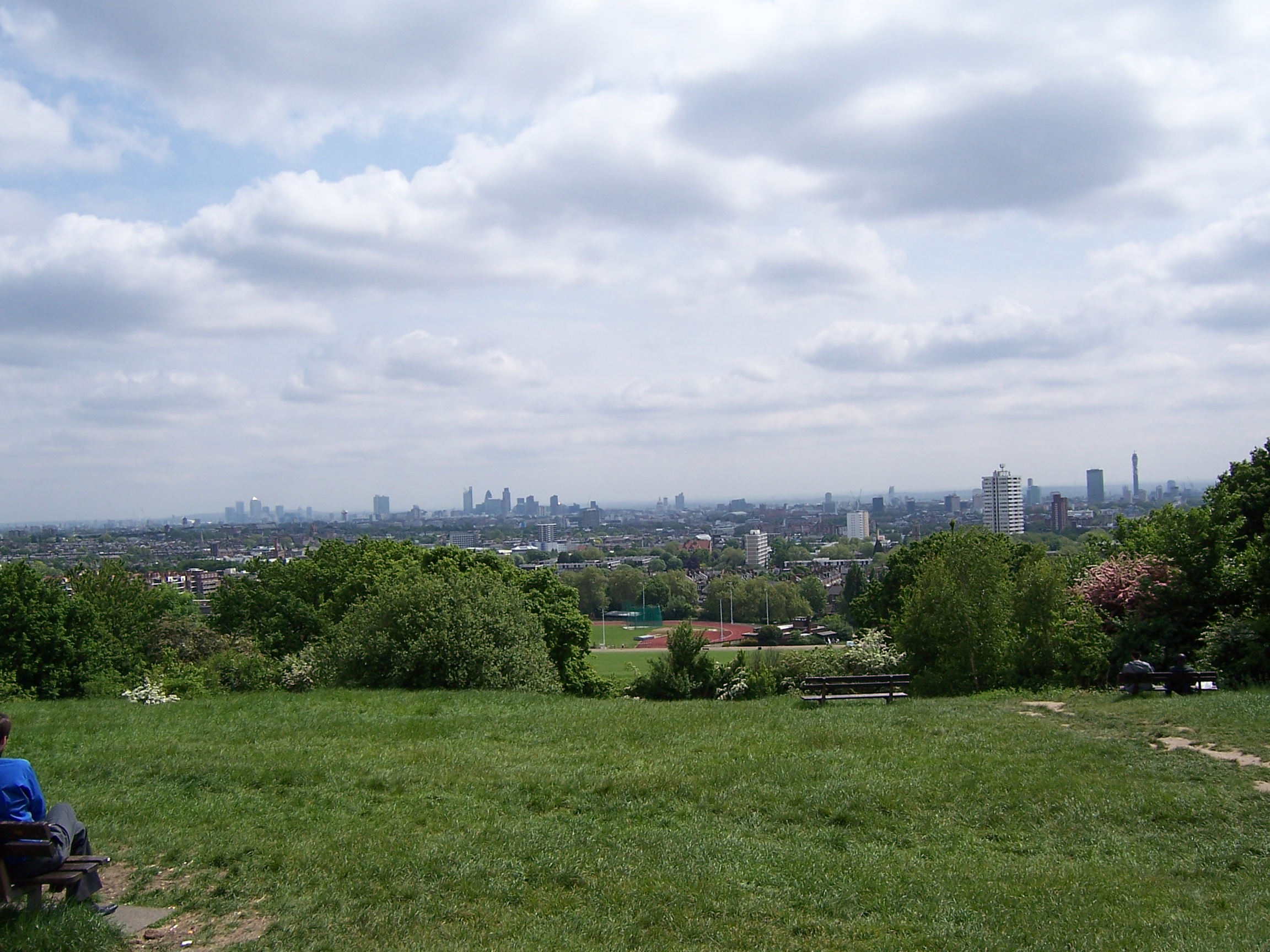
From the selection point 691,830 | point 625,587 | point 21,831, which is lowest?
point 625,587

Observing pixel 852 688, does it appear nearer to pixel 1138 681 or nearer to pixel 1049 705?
pixel 1049 705

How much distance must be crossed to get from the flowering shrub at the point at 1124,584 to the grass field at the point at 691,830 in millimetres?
7767

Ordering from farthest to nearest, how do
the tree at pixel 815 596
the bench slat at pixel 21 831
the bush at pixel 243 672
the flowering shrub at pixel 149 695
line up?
the tree at pixel 815 596
the bush at pixel 243 672
the flowering shrub at pixel 149 695
the bench slat at pixel 21 831

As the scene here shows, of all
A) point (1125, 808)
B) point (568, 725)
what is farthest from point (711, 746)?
point (1125, 808)

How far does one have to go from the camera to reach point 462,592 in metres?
22.6

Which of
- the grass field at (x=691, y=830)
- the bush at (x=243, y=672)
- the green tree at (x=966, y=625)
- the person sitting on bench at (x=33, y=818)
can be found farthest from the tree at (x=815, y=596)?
the person sitting on bench at (x=33, y=818)

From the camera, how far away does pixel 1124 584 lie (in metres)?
24.6

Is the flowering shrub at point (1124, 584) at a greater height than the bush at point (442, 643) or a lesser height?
greater

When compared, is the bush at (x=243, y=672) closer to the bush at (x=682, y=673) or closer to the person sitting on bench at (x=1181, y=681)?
the bush at (x=682, y=673)

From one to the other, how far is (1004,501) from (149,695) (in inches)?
7421

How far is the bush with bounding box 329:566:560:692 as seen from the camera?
68.0ft

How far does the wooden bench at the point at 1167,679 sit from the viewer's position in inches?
659

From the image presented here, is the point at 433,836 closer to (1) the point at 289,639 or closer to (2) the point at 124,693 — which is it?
(2) the point at 124,693

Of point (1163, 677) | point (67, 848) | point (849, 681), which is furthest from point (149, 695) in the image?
point (1163, 677)
